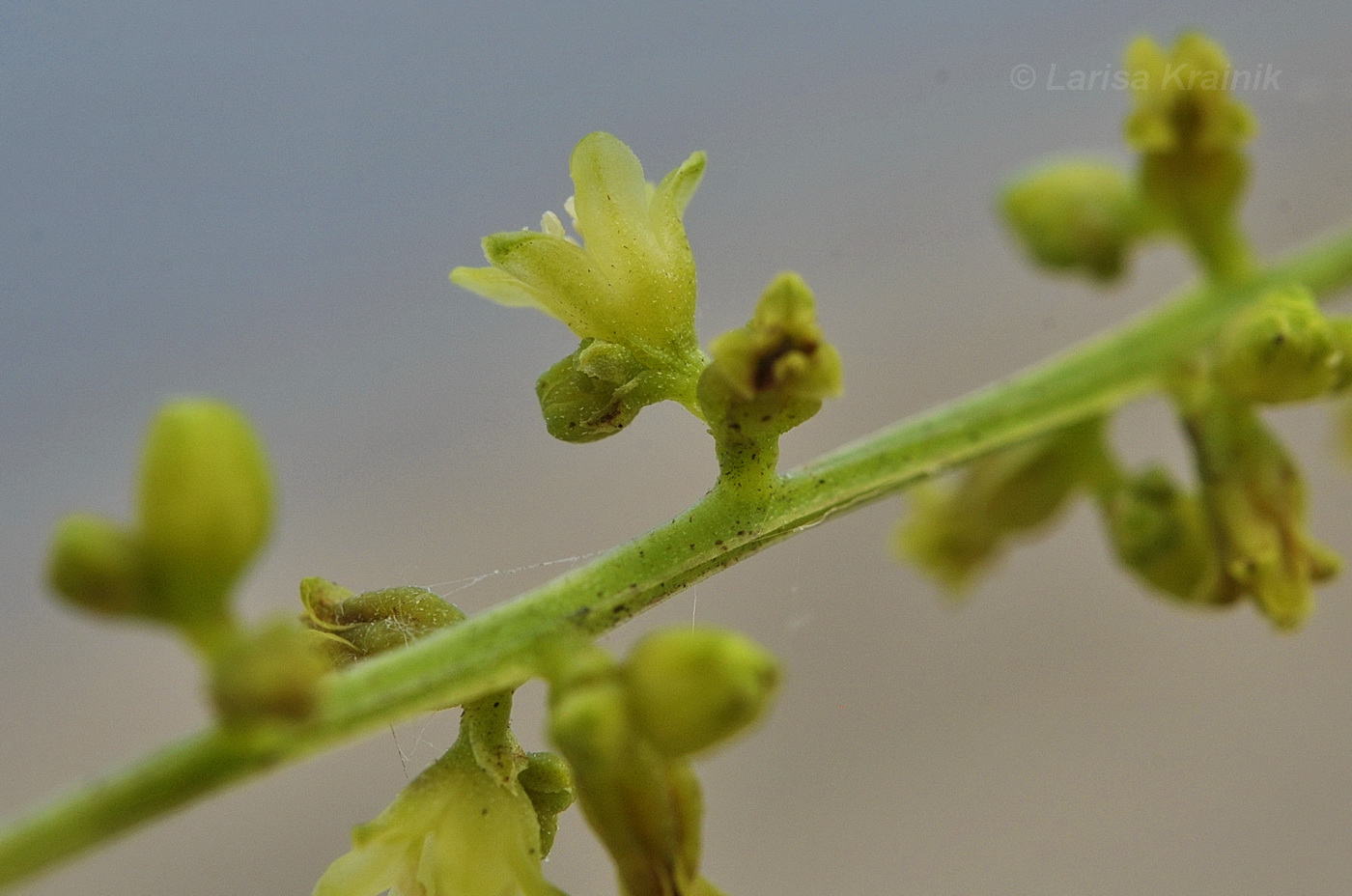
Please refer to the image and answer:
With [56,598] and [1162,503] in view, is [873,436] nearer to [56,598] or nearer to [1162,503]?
[1162,503]

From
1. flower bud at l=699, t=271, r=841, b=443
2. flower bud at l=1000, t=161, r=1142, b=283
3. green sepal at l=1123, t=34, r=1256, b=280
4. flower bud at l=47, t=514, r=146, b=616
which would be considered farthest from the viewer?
flower bud at l=1000, t=161, r=1142, b=283

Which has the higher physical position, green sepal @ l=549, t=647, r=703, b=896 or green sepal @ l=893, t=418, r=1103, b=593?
green sepal @ l=893, t=418, r=1103, b=593

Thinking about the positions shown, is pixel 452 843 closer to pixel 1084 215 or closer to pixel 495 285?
pixel 495 285

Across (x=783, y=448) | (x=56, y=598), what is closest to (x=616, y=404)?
(x=56, y=598)

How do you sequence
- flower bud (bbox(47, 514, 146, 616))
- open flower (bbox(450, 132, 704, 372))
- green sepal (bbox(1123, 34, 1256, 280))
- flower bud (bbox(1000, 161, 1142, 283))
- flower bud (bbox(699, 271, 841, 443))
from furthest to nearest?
flower bud (bbox(1000, 161, 1142, 283)) → green sepal (bbox(1123, 34, 1256, 280)) → open flower (bbox(450, 132, 704, 372)) → flower bud (bbox(699, 271, 841, 443)) → flower bud (bbox(47, 514, 146, 616))

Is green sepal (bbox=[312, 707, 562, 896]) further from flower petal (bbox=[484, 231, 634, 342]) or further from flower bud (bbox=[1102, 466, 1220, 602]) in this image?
flower bud (bbox=[1102, 466, 1220, 602])

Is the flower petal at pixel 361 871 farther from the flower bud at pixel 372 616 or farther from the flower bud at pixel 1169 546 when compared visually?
the flower bud at pixel 1169 546

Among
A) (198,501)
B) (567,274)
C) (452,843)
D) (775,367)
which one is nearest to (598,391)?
(567,274)

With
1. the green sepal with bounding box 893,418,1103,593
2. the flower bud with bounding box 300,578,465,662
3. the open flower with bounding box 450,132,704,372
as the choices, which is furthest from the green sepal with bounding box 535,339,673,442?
the green sepal with bounding box 893,418,1103,593
